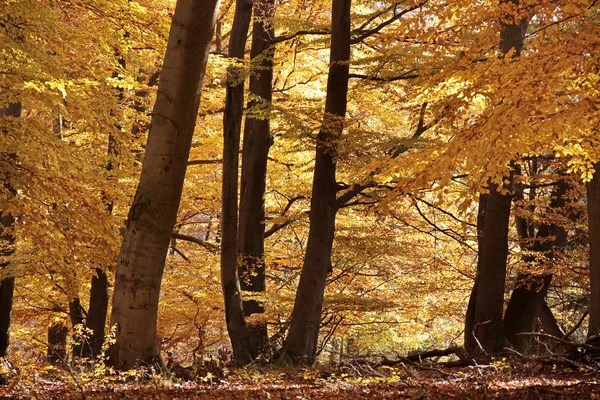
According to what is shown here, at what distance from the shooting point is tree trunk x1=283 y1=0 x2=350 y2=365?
11000 mm

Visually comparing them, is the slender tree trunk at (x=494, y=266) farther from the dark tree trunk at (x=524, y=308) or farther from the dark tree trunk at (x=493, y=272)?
the dark tree trunk at (x=524, y=308)

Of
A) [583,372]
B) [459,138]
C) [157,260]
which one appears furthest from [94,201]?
[583,372]

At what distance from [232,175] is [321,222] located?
A: 66.2 inches

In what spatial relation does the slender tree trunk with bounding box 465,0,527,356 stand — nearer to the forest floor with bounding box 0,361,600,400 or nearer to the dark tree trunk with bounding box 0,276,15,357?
the forest floor with bounding box 0,361,600,400

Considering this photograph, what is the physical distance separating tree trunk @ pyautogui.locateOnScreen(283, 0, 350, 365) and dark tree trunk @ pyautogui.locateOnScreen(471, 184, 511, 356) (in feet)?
8.41

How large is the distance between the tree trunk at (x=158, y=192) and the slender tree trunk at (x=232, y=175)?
4293 millimetres

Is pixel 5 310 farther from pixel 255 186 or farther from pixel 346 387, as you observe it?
pixel 346 387

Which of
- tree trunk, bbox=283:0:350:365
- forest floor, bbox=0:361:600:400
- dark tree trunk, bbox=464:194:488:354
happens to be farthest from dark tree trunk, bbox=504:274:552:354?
forest floor, bbox=0:361:600:400

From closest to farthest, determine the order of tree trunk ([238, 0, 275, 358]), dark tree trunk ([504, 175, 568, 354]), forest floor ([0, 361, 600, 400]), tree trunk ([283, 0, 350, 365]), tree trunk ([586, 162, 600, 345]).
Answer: forest floor ([0, 361, 600, 400])
tree trunk ([586, 162, 600, 345])
tree trunk ([283, 0, 350, 365])
dark tree trunk ([504, 175, 568, 354])
tree trunk ([238, 0, 275, 358])

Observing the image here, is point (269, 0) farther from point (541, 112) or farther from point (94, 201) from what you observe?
point (541, 112)

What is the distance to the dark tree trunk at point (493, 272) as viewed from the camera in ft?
34.7

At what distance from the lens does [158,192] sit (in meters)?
6.14

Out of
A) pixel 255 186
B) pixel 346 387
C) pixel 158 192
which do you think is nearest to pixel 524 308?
pixel 255 186

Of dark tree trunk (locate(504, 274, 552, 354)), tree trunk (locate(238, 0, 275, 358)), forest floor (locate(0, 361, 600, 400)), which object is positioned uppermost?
tree trunk (locate(238, 0, 275, 358))
